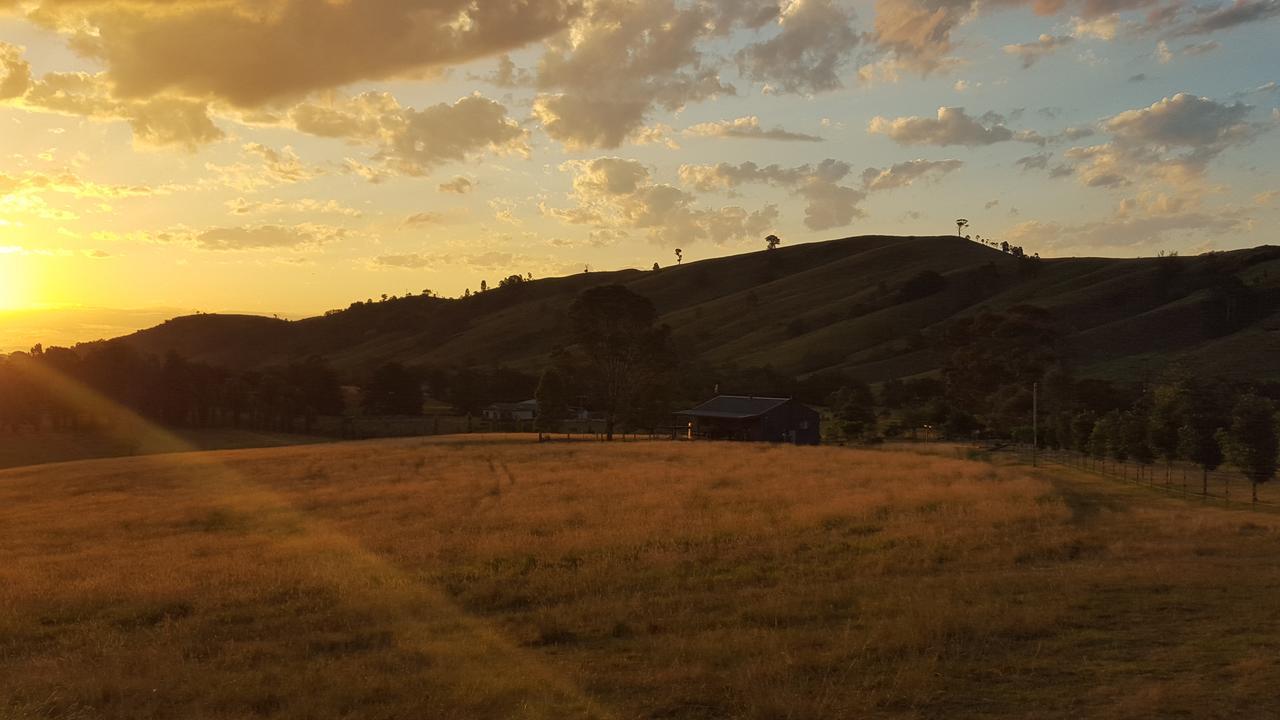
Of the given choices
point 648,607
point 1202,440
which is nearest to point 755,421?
point 1202,440

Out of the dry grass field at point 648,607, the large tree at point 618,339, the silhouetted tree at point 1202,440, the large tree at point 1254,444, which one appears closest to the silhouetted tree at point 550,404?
the large tree at point 618,339

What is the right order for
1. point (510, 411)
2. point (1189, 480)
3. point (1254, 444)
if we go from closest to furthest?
point (1254, 444), point (1189, 480), point (510, 411)

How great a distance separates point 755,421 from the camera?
88938 millimetres

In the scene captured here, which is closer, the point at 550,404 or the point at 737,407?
the point at 550,404

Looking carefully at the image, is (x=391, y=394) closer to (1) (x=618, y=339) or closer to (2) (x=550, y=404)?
(2) (x=550, y=404)

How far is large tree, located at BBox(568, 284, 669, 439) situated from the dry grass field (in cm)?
5873

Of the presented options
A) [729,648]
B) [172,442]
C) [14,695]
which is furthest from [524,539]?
[172,442]

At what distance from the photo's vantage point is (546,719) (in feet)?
36.1

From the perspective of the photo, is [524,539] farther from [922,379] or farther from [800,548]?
[922,379]

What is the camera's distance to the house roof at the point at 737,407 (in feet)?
294

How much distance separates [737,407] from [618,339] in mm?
14712

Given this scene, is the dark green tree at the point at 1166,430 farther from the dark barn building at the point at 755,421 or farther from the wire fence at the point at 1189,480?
the dark barn building at the point at 755,421

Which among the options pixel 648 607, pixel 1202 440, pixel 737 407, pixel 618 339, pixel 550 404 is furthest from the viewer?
pixel 618 339

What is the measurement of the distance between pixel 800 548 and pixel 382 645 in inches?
497
